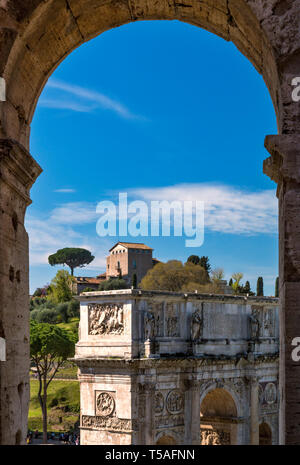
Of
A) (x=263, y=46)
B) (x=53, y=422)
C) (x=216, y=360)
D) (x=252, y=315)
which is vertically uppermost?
(x=263, y=46)

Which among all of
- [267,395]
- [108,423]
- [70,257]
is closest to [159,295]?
[108,423]

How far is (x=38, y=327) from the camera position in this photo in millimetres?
32219

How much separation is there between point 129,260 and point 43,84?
7051cm

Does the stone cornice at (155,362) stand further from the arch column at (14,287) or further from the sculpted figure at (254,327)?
the arch column at (14,287)

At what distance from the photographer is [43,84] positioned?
523cm

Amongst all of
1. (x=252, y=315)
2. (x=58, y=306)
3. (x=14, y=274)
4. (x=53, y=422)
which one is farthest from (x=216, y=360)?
(x=58, y=306)

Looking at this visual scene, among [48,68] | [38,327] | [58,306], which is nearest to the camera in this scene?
[48,68]

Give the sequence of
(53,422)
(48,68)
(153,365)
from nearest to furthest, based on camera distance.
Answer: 1. (48,68)
2. (153,365)
3. (53,422)

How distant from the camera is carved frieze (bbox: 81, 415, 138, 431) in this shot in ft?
68.6

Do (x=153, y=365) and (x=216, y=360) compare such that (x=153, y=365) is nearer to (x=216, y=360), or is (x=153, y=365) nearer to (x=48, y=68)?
(x=216, y=360)

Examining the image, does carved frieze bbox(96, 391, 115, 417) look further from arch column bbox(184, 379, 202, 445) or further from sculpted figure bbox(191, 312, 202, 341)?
sculpted figure bbox(191, 312, 202, 341)

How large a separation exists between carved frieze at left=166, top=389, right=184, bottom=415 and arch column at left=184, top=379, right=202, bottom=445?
22 centimetres

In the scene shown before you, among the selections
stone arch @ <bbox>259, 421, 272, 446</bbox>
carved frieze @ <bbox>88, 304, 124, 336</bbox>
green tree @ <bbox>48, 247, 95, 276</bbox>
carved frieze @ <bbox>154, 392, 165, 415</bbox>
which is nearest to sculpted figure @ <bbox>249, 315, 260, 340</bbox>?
stone arch @ <bbox>259, 421, 272, 446</bbox>
